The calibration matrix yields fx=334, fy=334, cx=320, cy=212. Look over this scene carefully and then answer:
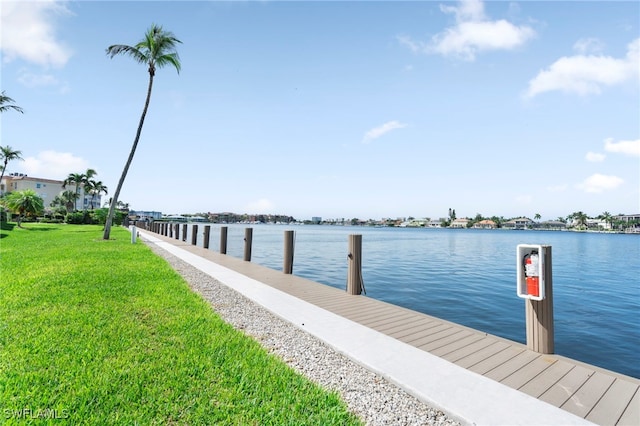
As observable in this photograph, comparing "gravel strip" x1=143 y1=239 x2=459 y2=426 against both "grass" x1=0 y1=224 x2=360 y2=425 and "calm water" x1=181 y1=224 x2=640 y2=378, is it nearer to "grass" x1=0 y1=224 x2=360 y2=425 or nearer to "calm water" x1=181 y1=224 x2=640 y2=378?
"grass" x1=0 y1=224 x2=360 y2=425

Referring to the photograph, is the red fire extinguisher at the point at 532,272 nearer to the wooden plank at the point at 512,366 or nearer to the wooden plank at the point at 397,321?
the wooden plank at the point at 512,366

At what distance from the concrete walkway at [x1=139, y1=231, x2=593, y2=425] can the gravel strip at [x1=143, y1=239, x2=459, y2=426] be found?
0.11 metres

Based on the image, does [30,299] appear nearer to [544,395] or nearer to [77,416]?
[77,416]

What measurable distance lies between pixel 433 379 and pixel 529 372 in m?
1.17

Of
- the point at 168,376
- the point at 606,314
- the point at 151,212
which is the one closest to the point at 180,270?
the point at 168,376

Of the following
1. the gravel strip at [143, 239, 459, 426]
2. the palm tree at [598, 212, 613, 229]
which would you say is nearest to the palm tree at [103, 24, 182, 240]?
the gravel strip at [143, 239, 459, 426]

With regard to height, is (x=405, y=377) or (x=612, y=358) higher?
(x=405, y=377)

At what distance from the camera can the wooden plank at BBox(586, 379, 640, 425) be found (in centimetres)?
288

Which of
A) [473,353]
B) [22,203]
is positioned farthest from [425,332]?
[22,203]

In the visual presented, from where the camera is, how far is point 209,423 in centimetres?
270

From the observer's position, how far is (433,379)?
137 inches

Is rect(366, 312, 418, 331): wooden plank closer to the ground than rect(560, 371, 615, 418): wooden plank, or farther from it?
closer to the ground

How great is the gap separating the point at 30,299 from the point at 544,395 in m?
7.90

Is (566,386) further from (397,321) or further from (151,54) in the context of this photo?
(151,54)
